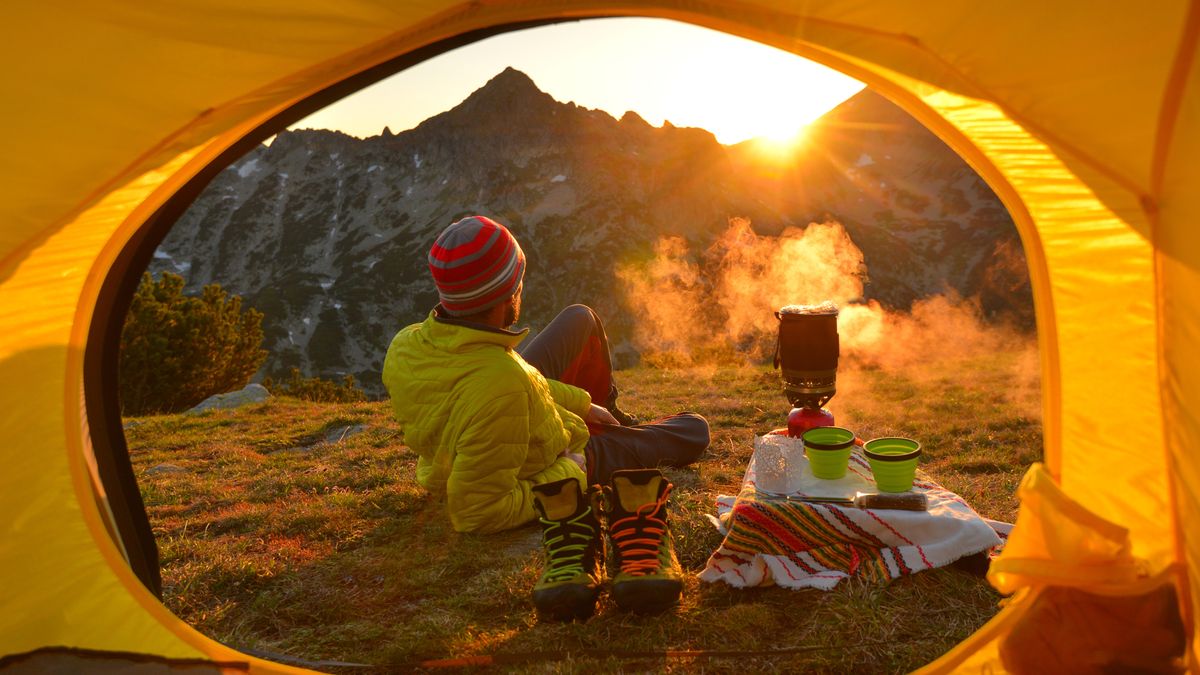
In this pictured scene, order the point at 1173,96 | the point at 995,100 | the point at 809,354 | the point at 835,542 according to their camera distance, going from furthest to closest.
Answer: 1. the point at 809,354
2. the point at 835,542
3. the point at 995,100
4. the point at 1173,96

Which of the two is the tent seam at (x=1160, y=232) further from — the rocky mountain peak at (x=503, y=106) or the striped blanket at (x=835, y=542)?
the rocky mountain peak at (x=503, y=106)

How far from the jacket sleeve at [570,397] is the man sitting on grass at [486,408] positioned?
1 cm

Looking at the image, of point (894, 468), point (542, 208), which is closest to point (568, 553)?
point (894, 468)

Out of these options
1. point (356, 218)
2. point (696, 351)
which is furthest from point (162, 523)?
point (356, 218)

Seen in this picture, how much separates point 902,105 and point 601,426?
207 cm

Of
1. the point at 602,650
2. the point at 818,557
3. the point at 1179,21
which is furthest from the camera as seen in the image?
the point at 818,557

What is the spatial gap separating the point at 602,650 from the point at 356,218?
138406 millimetres

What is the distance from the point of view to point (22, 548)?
2043 mm

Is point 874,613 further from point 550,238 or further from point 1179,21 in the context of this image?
point 550,238

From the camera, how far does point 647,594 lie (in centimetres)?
229

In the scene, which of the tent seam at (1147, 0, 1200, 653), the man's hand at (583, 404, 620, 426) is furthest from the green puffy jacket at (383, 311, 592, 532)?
the tent seam at (1147, 0, 1200, 653)

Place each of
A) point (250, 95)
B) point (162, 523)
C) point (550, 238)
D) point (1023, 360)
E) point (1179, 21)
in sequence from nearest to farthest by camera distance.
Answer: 1. point (1179, 21)
2. point (250, 95)
3. point (162, 523)
4. point (1023, 360)
5. point (550, 238)

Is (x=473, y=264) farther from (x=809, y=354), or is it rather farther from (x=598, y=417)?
(x=809, y=354)

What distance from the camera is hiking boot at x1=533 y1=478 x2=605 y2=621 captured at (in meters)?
2.28
